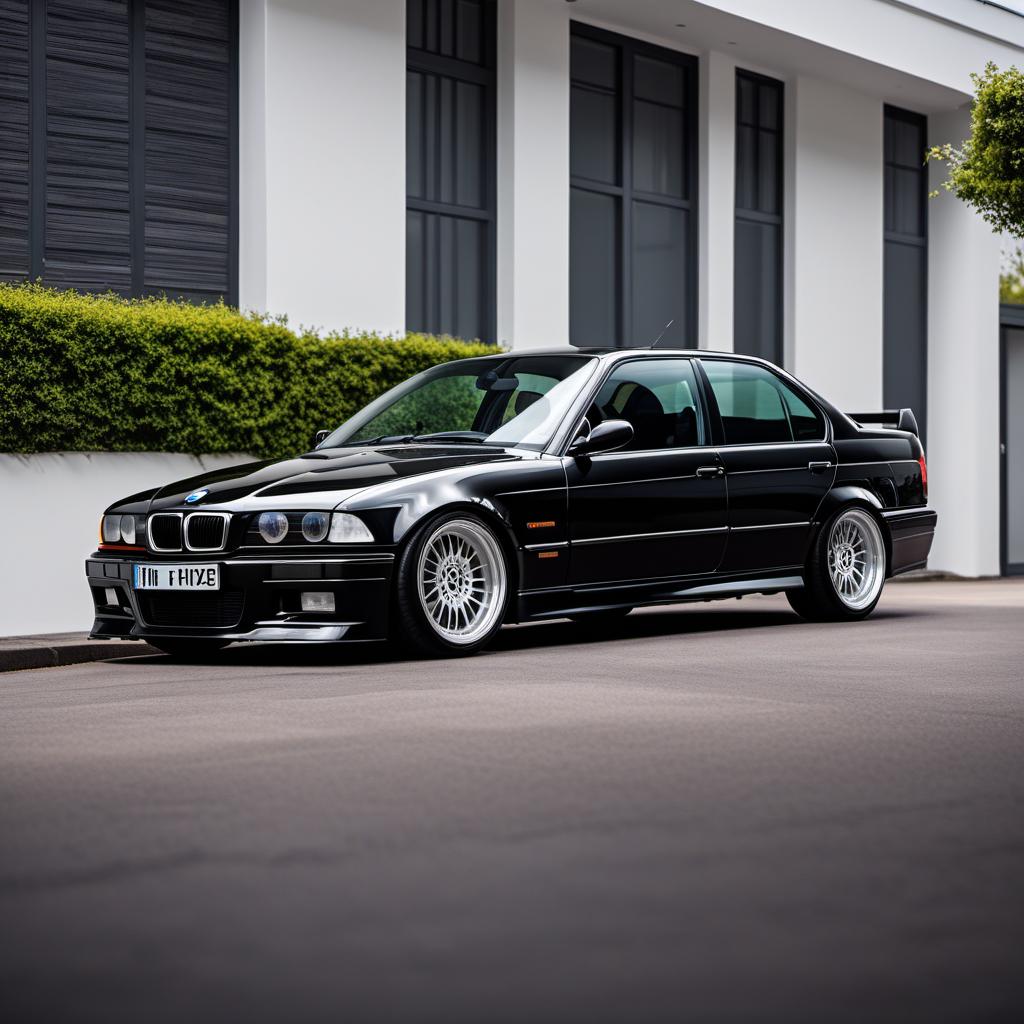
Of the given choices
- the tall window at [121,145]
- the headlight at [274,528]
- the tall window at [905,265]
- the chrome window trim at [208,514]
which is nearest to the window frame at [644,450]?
the headlight at [274,528]

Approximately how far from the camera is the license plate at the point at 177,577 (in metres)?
8.72

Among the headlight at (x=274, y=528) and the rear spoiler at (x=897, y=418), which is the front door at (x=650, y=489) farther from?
the rear spoiler at (x=897, y=418)

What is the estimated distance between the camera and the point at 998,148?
58.2 ft

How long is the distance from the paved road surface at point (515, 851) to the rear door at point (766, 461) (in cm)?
274

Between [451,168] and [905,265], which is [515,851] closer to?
[451,168]

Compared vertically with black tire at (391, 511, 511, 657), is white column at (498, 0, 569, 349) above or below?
above

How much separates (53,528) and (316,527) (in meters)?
4.05

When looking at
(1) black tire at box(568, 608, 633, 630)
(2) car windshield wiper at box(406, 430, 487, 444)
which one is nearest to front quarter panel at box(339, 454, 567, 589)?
(2) car windshield wiper at box(406, 430, 487, 444)

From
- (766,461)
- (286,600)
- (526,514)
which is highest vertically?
(766,461)

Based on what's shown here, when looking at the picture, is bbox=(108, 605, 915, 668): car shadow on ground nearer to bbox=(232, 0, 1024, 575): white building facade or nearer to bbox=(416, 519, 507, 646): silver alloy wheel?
bbox=(416, 519, 507, 646): silver alloy wheel

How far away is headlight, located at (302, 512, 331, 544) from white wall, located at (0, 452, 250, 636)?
13.0 ft

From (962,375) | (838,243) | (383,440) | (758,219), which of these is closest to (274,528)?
(383,440)

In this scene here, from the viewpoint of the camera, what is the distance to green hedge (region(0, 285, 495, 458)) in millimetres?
11734

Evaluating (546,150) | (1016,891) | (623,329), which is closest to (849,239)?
(623,329)
